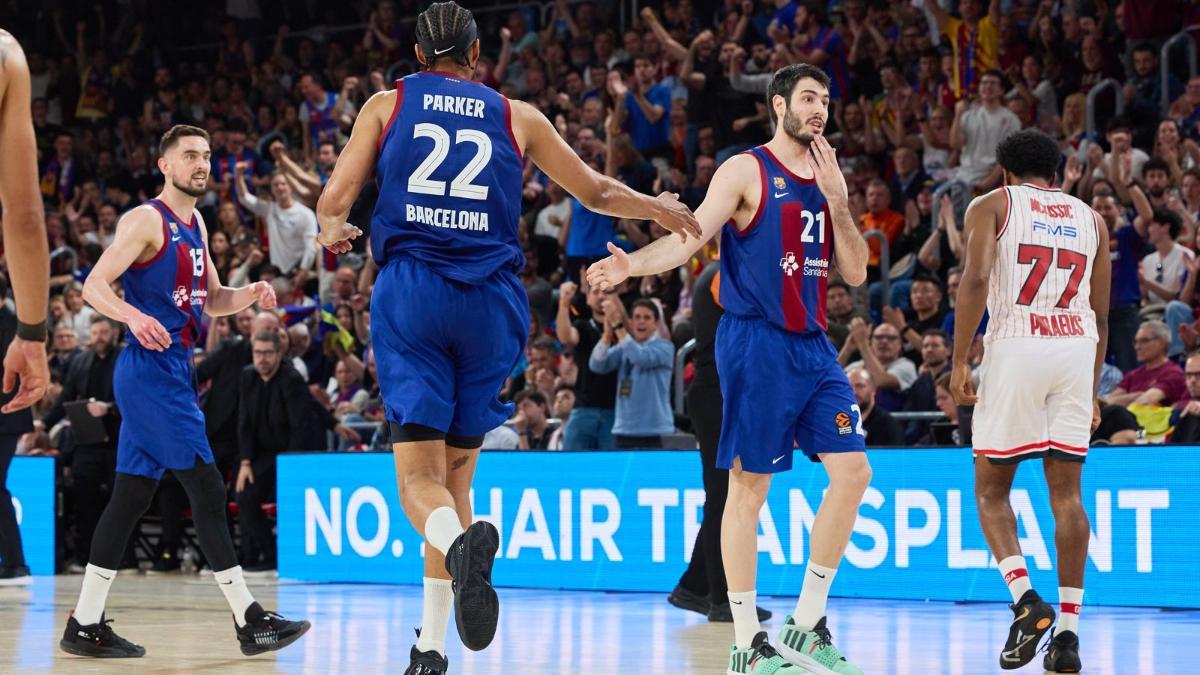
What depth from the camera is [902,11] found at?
16.0 m

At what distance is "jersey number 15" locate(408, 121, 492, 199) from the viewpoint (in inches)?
214

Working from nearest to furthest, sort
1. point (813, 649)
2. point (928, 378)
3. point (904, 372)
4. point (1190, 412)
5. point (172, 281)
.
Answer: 1. point (813, 649)
2. point (172, 281)
3. point (1190, 412)
4. point (928, 378)
5. point (904, 372)

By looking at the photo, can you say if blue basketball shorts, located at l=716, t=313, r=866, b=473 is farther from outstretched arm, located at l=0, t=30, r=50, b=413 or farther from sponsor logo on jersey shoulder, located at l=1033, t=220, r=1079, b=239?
outstretched arm, located at l=0, t=30, r=50, b=413

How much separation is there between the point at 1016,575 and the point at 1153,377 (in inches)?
195

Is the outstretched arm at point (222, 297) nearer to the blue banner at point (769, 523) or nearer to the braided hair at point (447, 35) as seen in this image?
the braided hair at point (447, 35)

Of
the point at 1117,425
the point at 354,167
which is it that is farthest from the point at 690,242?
the point at 1117,425

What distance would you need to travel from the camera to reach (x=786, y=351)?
6.30 meters

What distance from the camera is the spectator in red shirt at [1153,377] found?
11125mm

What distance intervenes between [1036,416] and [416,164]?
304cm

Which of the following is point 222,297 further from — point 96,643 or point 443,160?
point 443,160

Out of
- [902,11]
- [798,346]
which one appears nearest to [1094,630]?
[798,346]

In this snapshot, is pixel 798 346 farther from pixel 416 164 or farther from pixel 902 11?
pixel 902 11

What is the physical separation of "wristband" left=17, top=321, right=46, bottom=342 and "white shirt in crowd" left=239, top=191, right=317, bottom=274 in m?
14.0

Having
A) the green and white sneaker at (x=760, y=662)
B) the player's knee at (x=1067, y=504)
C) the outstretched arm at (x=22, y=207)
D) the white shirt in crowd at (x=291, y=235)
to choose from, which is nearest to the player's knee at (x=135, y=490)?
the green and white sneaker at (x=760, y=662)
